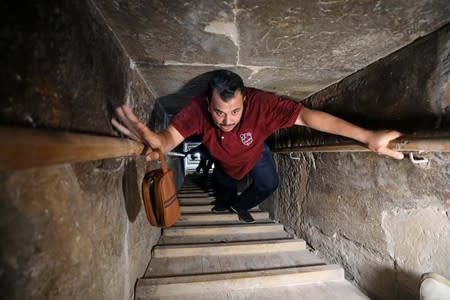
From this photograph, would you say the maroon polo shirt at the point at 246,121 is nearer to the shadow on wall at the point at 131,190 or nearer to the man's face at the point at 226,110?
the man's face at the point at 226,110

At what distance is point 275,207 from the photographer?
2633 millimetres

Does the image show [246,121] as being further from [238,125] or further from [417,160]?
[417,160]

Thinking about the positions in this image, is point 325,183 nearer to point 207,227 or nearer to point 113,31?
point 207,227

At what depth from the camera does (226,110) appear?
4.52 ft

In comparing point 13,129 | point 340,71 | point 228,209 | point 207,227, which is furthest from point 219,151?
point 13,129

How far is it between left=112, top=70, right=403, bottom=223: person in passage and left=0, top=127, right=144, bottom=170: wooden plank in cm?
37

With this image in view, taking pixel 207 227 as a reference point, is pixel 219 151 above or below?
above

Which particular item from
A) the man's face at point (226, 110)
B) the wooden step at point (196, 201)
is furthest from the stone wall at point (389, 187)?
the wooden step at point (196, 201)

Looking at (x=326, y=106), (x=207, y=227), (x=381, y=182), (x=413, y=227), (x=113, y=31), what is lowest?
(x=207, y=227)

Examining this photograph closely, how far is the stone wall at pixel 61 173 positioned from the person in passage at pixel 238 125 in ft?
0.70

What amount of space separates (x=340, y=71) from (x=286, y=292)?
1552mm

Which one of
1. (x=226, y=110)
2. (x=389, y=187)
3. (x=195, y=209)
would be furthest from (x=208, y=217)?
(x=389, y=187)

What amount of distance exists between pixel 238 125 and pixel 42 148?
1.25m

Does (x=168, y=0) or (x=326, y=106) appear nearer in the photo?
(x=168, y=0)
